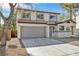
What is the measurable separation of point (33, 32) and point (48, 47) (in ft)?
1.66

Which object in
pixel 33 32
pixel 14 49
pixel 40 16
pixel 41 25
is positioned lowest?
pixel 14 49

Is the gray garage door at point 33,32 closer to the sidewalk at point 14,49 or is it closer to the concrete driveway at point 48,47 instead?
the concrete driveway at point 48,47

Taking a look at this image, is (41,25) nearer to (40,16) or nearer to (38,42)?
(40,16)

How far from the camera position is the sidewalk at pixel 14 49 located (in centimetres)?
450

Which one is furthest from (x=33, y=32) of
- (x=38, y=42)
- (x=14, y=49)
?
(x=14, y=49)

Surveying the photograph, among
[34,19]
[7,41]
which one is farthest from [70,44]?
[7,41]

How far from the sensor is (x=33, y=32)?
4770mm

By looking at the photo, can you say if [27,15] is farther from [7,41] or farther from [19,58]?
[19,58]

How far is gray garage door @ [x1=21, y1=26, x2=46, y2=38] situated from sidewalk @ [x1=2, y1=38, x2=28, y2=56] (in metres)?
0.26

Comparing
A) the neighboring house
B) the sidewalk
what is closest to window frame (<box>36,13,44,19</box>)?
the neighboring house

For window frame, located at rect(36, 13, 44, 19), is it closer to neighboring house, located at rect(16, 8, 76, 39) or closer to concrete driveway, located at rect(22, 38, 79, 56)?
neighboring house, located at rect(16, 8, 76, 39)

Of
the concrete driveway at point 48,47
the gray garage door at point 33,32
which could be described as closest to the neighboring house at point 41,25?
the gray garage door at point 33,32

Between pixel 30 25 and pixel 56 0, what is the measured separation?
0.94m

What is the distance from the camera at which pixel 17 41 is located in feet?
15.5
